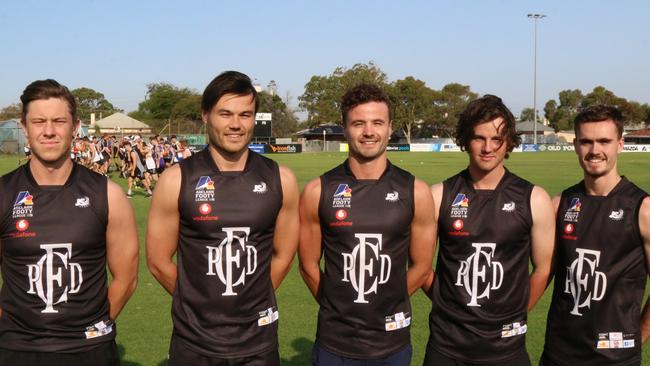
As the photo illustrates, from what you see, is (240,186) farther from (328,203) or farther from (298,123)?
(298,123)

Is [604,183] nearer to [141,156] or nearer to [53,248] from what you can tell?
[53,248]

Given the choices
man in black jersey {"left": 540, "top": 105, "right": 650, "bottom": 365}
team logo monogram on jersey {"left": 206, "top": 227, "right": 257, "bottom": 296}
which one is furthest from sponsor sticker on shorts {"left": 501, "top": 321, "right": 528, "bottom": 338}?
team logo monogram on jersey {"left": 206, "top": 227, "right": 257, "bottom": 296}

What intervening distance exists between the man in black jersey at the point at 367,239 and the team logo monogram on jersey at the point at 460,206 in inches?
6.1

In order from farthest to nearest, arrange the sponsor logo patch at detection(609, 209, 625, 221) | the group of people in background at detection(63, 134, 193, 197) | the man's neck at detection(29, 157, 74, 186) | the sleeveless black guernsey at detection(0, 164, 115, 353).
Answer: the group of people in background at detection(63, 134, 193, 197) < the sponsor logo patch at detection(609, 209, 625, 221) < the man's neck at detection(29, 157, 74, 186) < the sleeveless black guernsey at detection(0, 164, 115, 353)

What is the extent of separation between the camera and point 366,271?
12.3 ft

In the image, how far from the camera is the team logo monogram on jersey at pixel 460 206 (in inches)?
153

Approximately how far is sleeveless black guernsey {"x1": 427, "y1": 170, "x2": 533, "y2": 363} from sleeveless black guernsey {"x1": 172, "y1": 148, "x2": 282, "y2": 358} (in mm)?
1131

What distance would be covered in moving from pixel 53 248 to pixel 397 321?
2047mm

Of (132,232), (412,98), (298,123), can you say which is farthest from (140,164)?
(298,123)

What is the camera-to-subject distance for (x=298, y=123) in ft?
336

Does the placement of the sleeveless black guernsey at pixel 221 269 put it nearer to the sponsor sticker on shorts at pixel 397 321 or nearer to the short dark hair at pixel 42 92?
the sponsor sticker on shorts at pixel 397 321

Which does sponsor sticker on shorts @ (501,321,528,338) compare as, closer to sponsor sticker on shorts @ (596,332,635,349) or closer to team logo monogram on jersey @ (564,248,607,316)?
team logo monogram on jersey @ (564,248,607,316)

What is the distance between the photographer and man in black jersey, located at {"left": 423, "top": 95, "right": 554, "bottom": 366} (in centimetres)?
377

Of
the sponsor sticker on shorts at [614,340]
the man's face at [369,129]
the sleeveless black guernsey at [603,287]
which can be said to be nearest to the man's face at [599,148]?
the sleeveless black guernsey at [603,287]
